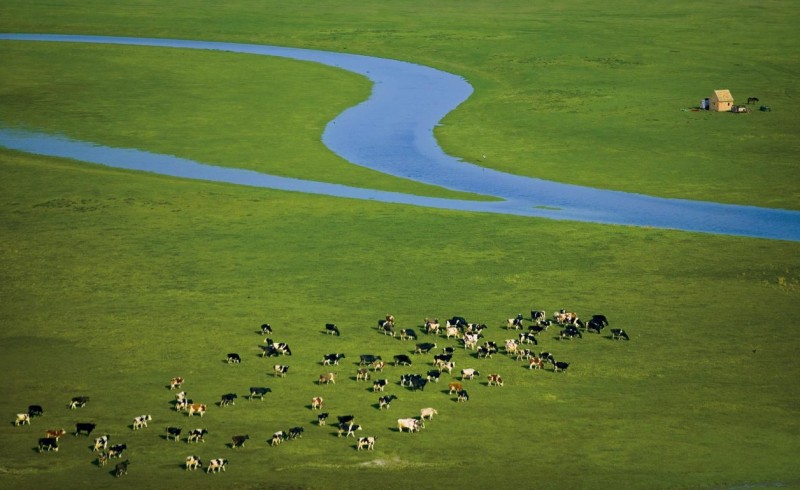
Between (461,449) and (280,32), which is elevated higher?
(280,32)

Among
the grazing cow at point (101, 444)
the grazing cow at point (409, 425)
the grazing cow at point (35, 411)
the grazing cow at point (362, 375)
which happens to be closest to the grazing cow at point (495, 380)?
the grazing cow at point (362, 375)

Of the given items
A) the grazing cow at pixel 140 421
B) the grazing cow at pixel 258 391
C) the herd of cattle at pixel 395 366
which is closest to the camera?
the herd of cattle at pixel 395 366

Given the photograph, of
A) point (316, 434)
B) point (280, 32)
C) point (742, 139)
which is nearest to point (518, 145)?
point (742, 139)

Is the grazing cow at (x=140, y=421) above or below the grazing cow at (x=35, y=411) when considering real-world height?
below

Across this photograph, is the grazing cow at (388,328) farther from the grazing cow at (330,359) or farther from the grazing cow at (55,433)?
the grazing cow at (55,433)

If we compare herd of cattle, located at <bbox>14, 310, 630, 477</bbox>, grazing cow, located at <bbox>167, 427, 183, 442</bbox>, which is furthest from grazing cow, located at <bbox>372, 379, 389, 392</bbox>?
grazing cow, located at <bbox>167, 427, 183, 442</bbox>

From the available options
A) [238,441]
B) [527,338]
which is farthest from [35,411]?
[527,338]

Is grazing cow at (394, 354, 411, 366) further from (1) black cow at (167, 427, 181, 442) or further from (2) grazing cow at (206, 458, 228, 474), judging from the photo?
(2) grazing cow at (206, 458, 228, 474)

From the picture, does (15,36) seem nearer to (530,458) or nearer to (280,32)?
(280,32)
